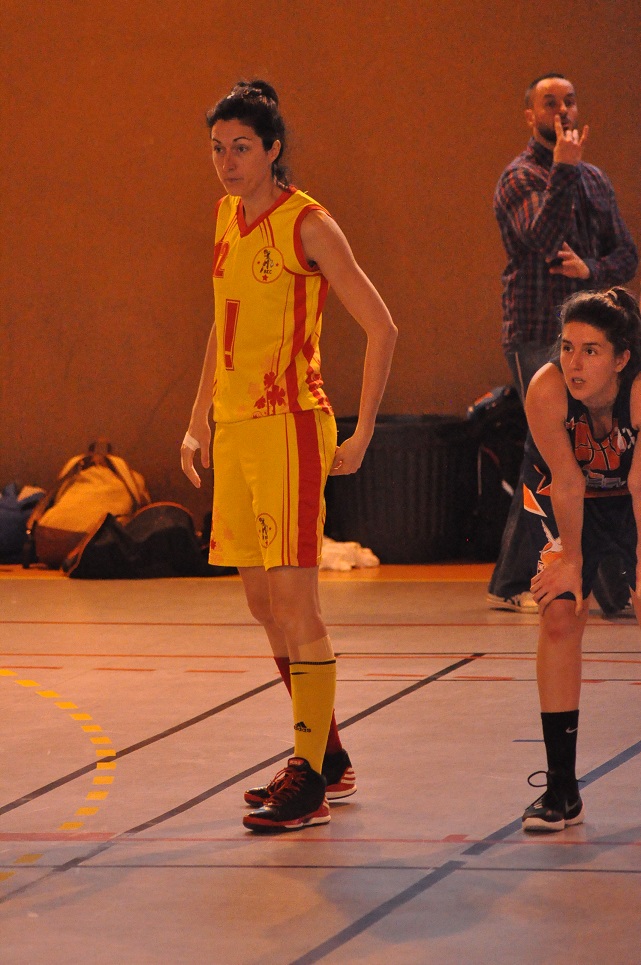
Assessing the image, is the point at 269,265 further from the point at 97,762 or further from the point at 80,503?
the point at 80,503

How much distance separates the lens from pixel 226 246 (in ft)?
11.8

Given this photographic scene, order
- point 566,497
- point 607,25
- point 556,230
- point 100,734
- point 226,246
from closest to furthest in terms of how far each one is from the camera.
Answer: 1. point 566,497
2. point 226,246
3. point 100,734
4. point 556,230
5. point 607,25

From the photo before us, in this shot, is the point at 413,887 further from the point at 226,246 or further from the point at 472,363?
the point at 472,363

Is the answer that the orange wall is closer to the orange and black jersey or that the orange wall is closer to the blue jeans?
the blue jeans

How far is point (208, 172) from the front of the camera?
8.72 metres

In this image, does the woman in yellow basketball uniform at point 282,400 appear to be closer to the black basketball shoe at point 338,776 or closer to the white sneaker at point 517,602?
the black basketball shoe at point 338,776

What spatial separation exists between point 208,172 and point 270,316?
17.7ft

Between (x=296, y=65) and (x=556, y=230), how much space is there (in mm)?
3150

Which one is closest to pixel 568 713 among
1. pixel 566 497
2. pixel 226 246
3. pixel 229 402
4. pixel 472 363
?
pixel 566 497

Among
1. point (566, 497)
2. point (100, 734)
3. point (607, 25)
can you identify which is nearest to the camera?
point (566, 497)

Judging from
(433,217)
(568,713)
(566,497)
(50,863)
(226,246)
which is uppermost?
(433,217)

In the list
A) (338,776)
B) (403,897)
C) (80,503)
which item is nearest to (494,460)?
(80,503)

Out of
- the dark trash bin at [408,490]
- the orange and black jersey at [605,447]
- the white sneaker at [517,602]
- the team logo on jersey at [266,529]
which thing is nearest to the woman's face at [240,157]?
the team logo on jersey at [266,529]

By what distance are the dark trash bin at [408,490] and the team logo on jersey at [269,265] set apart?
4489 mm
